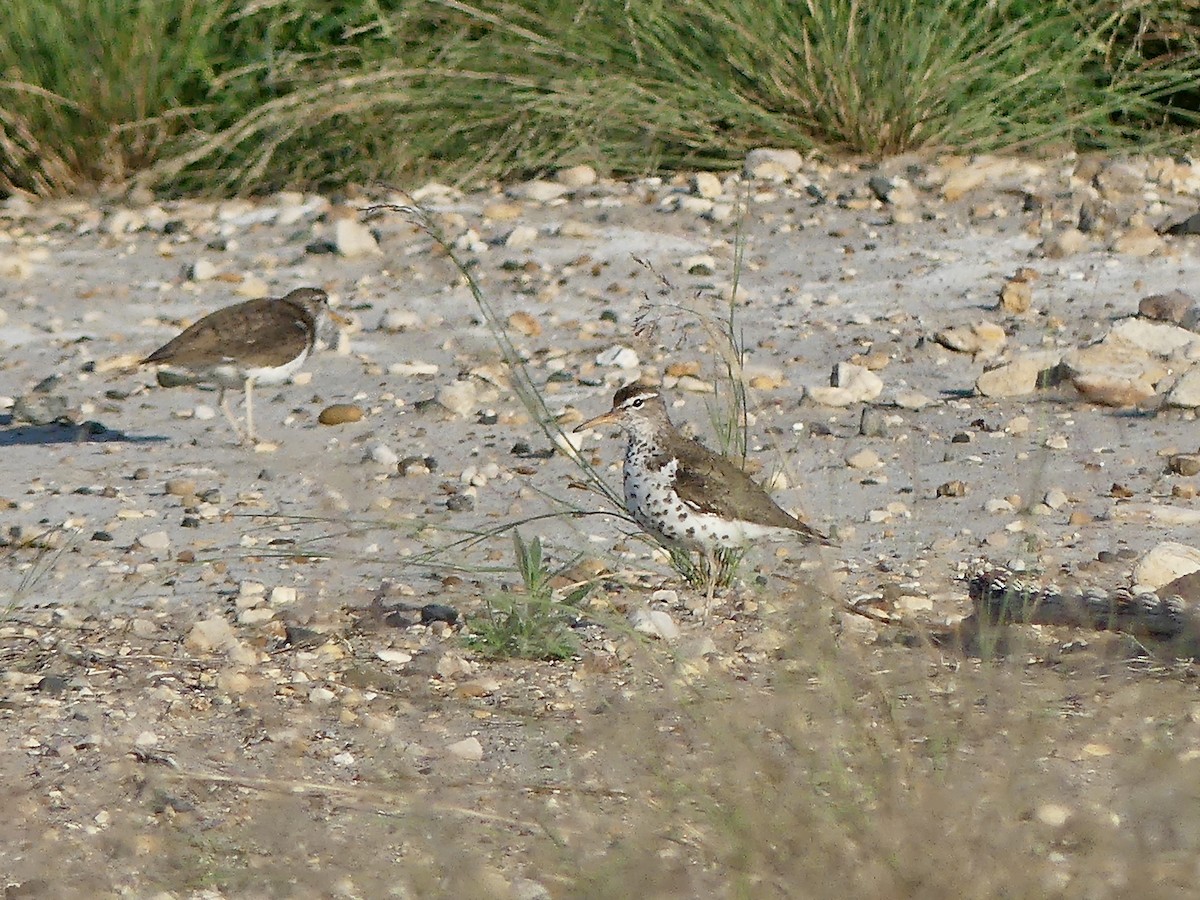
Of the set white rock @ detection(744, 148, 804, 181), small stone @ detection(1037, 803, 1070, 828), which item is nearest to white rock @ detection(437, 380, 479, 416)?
white rock @ detection(744, 148, 804, 181)

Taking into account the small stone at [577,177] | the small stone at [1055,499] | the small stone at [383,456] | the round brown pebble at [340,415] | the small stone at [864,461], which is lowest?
the small stone at [577,177]

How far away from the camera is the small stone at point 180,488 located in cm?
684

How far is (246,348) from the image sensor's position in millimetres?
7703

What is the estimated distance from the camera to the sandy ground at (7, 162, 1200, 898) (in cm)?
411

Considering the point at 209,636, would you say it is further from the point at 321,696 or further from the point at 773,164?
the point at 773,164

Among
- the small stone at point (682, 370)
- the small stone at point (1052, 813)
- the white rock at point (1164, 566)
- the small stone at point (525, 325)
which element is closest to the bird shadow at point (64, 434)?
the small stone at point (525, 325)

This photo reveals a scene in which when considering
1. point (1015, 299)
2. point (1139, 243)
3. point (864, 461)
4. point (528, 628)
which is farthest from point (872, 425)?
point (1139, 243)

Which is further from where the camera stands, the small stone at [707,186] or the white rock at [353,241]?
the small stone at [707,186]

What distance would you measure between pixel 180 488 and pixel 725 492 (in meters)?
2.24

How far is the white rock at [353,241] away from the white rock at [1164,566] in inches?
211

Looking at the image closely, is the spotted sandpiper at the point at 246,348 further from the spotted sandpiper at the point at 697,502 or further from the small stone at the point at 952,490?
the small stone at the point at 952,490

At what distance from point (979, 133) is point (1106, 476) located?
170 inches

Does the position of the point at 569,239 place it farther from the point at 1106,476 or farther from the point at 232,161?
the point at 1106,476

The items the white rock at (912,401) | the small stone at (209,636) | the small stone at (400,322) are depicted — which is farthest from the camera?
the small stone at (400,322)
